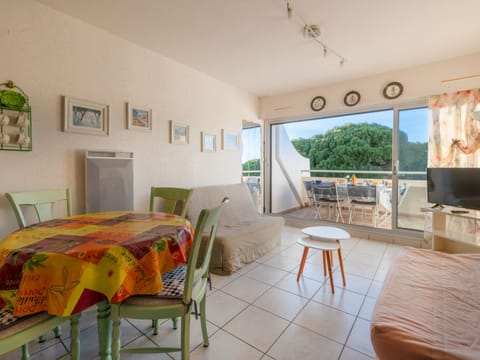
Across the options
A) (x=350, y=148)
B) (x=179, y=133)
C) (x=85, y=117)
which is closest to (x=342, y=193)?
(x=350, y=148)

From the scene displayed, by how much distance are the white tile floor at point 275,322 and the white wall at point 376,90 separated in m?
2.42

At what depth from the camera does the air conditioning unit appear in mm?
2182

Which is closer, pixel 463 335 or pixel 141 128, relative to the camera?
pixel 463 335

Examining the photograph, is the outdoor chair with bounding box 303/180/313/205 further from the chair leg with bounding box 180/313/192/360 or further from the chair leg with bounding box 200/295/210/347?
the chair leg with bounding box 180/313/192/360

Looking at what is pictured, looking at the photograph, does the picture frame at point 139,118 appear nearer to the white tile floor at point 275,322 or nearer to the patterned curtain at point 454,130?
the white tile floor at point 275,322

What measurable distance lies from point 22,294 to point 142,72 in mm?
2439

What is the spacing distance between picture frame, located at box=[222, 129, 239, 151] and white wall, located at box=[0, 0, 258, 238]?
0.47 m

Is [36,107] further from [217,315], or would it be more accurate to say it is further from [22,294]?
[217,315]

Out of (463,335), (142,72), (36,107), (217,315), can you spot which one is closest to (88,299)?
(217,315)

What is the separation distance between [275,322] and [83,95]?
261 cm

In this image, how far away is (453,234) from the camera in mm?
2465

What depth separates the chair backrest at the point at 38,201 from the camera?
1613 mm

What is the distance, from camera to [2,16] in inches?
69.9

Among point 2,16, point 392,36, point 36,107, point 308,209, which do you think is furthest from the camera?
point 308,209
